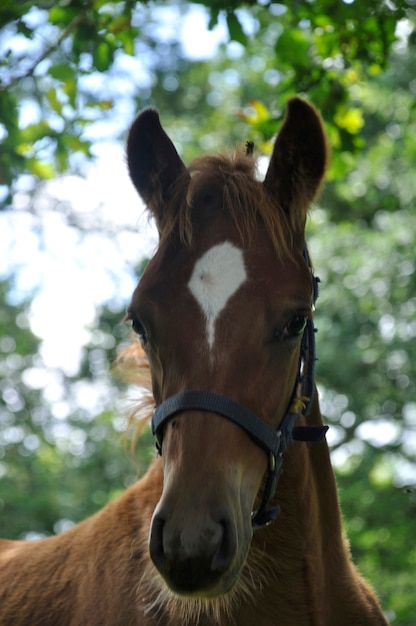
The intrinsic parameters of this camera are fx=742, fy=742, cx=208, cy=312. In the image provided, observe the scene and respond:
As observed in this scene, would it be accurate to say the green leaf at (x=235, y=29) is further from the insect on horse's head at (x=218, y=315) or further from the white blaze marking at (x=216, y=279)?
the white blaze marking at (x=216, y=279)

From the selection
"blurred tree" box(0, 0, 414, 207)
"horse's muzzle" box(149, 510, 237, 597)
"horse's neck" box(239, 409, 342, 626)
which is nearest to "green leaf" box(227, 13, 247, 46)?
"blurred tree" box(0, 0, 414, 207)

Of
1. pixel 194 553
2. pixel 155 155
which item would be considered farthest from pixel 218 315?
pixel 155 155

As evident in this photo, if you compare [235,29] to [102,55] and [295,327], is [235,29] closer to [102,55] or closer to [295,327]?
[102,55]

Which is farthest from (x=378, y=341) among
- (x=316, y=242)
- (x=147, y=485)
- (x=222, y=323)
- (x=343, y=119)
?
(x=222, y=323)

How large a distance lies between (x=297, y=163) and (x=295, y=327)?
28.1 inches

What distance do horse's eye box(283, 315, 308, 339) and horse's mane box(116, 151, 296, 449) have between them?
23 centimetres

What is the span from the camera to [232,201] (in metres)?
2.73

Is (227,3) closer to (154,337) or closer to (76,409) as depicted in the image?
(154,337)

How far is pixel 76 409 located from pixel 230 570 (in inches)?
535

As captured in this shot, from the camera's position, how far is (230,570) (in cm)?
216

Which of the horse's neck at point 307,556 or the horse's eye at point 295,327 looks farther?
the horse's neck at point 307,556

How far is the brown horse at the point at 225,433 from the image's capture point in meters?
2.21

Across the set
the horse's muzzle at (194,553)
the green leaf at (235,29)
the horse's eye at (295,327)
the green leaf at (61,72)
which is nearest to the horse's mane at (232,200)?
the horse's eye at (295,327)

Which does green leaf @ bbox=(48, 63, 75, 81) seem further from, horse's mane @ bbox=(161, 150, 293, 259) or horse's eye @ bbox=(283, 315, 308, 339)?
horse's eye @ bbox=(283, 315, 308, 339)
